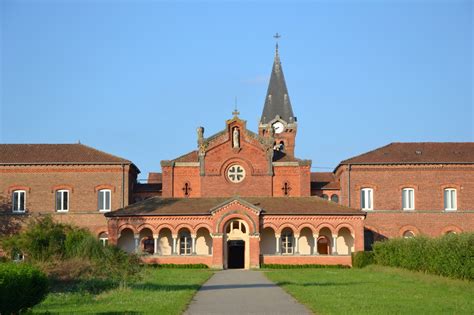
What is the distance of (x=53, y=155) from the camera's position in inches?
2584

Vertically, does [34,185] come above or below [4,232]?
above

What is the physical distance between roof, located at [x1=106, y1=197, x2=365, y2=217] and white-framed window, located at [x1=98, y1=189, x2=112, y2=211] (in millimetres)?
4149

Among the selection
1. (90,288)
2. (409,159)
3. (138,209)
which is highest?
(409,159)

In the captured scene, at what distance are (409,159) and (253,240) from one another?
16348 millimetres

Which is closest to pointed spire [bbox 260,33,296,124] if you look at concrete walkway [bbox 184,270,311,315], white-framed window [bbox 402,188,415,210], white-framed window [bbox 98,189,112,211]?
white-framed window [bbox 402,188,415,210]

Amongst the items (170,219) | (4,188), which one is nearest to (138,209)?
(170,219)

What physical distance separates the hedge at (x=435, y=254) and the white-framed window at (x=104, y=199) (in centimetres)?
2344

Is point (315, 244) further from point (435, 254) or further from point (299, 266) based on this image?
point (435, 254)

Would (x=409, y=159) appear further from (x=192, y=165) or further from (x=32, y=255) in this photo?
(x=32, y=255)

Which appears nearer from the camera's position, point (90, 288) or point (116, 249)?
point (90, 288)

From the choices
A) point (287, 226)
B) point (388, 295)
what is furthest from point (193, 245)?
point (388, 295)

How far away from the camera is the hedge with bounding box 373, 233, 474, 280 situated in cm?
3678

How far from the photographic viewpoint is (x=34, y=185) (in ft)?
212

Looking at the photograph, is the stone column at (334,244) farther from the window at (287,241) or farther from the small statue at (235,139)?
the small statue at (235,139)
